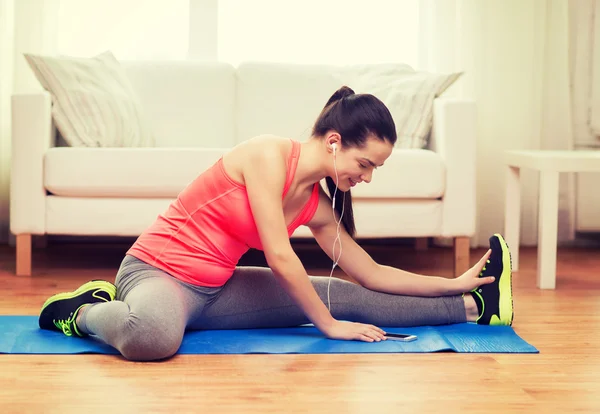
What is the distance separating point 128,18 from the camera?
13.0 feet

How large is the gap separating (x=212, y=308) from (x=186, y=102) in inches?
66.1

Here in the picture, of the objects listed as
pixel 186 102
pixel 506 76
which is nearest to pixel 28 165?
pixel 186 102

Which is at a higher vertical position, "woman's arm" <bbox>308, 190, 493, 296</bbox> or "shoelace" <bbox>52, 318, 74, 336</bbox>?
"woman's arm" <bbox>308, 190, 493, 296</bbox>

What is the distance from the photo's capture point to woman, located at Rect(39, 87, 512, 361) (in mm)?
1902

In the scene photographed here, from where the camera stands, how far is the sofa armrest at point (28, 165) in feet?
9.77

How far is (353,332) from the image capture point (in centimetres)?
205

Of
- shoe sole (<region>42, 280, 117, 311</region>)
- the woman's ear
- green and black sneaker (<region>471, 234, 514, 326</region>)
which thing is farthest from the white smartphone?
shoe sole (<region>42, 280, 117, 311</region>)

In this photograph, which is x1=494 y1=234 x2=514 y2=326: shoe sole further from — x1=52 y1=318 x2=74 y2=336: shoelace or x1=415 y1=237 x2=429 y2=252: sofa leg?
x1=415 y1=237 x2=429 y2=252: sofa leg

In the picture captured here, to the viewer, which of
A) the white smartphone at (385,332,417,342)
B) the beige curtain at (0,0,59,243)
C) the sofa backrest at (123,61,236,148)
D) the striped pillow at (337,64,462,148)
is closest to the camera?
the white smartphone at (385,332,417,342)

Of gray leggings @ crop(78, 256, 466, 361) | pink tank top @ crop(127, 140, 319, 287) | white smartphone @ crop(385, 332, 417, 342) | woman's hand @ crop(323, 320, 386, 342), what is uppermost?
pink tank top @ crop(127, 140, 319, 287)

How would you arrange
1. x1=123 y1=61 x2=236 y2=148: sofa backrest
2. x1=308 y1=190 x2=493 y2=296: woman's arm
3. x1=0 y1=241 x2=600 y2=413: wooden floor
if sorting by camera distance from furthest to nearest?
1. x1=123 y1=61 x2=236 y2=148: sofa backrest
2. x1=308 y1=190 x2=493 y2=296: woman's arm
3. x1=0 y1=241 x2=600 y2=413: wooden floor

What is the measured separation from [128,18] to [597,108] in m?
2.23

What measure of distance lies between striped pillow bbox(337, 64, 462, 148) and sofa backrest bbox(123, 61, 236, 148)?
1.87ft

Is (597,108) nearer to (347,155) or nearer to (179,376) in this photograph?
(347,155)
